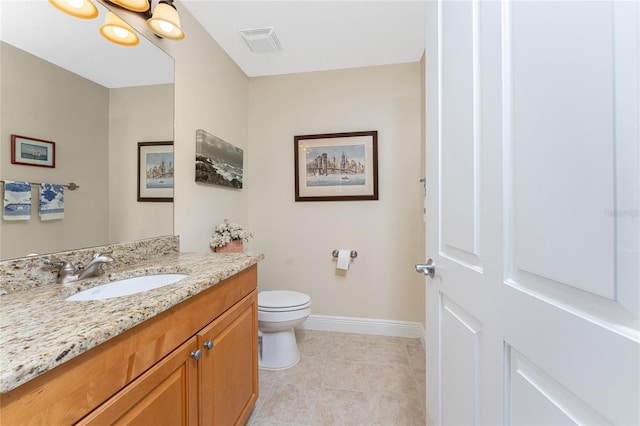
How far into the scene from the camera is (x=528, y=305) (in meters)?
0.50

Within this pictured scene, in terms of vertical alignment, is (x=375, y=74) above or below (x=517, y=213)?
above

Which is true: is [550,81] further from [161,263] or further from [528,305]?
[161,263]

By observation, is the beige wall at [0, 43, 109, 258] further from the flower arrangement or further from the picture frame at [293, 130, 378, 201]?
the picture frame at [293, 130, 378, 201]

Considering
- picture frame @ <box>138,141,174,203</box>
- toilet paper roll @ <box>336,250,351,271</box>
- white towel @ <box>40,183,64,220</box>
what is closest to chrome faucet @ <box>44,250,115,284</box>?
white towel @ <box>40,183,64,220</box>

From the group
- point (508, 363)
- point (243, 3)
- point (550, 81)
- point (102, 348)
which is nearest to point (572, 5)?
point (550, 81)

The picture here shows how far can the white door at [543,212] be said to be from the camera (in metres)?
0.34

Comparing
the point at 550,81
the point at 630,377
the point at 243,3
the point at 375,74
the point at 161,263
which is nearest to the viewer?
the point at 630,377

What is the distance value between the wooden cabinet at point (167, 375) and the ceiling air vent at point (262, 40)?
1.66 metres

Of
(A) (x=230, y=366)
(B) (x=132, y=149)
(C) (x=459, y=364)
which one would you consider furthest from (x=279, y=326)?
(B) (x=132, y=149)

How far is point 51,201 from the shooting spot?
962 mm

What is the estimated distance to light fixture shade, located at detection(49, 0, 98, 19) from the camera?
1001 millimetres

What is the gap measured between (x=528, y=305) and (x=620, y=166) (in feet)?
0.95

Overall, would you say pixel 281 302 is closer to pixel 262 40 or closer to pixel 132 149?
pixel 132 149

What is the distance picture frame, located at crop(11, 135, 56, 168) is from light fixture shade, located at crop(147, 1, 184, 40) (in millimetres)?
784
